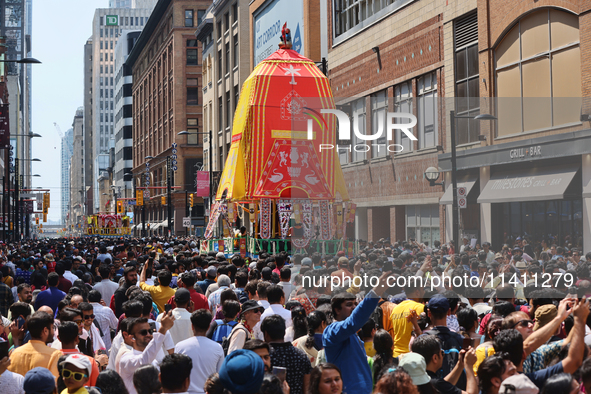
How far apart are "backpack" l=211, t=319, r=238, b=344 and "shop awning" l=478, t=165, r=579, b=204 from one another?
8.67 metres

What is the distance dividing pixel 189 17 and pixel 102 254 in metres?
68.6

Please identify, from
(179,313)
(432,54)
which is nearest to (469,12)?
(432,54)

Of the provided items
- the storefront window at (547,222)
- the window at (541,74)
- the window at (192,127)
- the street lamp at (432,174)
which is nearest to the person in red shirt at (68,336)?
the street lamp at (432,174)

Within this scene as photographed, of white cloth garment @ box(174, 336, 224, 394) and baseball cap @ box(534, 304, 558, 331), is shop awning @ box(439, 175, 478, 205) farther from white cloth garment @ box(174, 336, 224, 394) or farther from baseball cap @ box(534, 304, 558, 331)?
white cloth garment @ box(174, 336, 224, 394)

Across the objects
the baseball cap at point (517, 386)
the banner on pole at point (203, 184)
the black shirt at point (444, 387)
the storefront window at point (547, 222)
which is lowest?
the black shirt at point (444, 387)

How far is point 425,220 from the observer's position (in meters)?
10.7

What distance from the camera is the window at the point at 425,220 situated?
31.6ft

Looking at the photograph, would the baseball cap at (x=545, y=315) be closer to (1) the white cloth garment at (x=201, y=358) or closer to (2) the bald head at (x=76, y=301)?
(1) the white cloth garment at (x=201, y=358)

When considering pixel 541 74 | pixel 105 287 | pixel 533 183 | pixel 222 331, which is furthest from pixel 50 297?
pixel 541 74

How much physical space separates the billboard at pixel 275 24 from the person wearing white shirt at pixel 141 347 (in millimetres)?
38195

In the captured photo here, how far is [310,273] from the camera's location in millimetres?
9688

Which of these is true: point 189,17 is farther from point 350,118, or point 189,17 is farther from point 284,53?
point 350,118

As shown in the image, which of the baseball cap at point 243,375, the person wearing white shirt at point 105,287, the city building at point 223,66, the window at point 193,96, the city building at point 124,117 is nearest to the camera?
the baseball cap at point 243,375

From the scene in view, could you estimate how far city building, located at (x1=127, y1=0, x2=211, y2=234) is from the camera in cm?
8138
